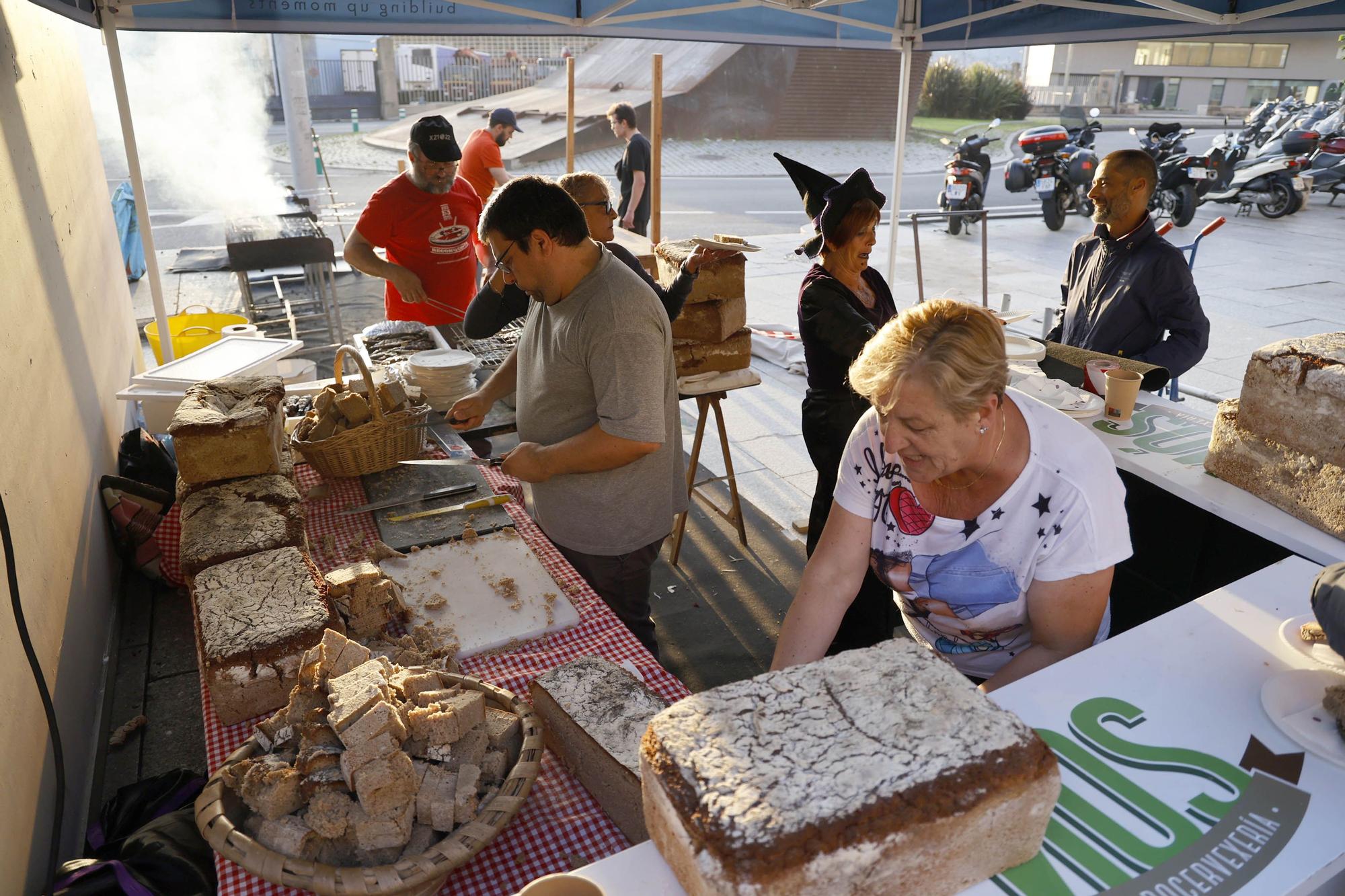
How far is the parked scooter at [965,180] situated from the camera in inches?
472

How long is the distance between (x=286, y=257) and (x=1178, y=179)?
11.3 metres

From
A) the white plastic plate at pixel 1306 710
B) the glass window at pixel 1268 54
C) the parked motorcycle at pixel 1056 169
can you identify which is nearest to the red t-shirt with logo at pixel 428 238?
the white plastic plate at pixel 1306 710

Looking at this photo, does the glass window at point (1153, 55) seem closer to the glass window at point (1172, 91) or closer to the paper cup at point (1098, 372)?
the glass window at point (1172, 91)

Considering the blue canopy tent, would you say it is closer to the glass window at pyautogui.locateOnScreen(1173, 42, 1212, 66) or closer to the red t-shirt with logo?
the red t-shirt with logo

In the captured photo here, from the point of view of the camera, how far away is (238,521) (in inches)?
93.5

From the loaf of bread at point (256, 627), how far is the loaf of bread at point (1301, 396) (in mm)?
2669

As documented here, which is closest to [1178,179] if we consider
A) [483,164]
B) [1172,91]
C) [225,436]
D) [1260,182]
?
[1260,182]

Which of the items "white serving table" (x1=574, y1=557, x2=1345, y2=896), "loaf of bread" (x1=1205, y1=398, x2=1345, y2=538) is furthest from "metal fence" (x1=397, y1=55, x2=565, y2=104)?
"white serving table" (x1=574, y1=557, x2=1345, y2=896)

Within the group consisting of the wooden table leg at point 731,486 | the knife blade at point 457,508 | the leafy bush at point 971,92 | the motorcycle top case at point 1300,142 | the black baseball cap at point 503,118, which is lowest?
the wooden table leg at point 731,486

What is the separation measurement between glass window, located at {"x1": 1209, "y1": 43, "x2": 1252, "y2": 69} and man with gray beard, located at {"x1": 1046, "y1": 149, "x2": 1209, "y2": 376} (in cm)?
3970

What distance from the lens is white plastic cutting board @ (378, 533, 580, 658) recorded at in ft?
7.07

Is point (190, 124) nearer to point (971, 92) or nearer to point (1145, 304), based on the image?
point (1145, 304)

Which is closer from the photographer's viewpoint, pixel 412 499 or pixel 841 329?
pixel 412 499

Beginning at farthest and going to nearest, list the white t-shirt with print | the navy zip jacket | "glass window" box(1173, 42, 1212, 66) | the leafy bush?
1. "glass window" box(1173, 42, 1212, 66)
2. the leafy bush
3. the navy zip jacket
4. the white t-shirt with print
